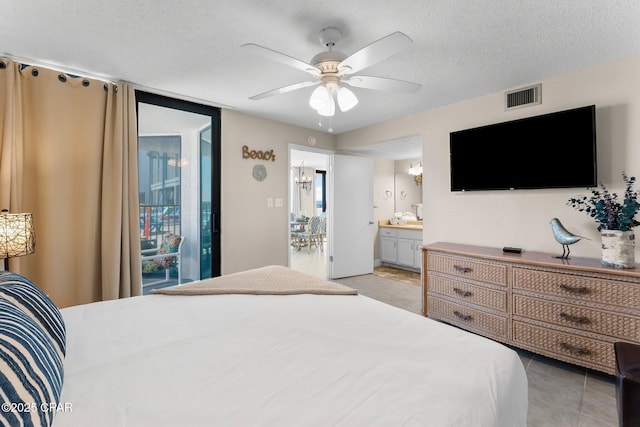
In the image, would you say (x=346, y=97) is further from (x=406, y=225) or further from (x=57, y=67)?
(x=406, y=225)

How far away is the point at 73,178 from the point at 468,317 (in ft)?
12.2

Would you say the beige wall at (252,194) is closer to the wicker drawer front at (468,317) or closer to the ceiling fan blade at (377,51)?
the wicker drawer front at (468,317)

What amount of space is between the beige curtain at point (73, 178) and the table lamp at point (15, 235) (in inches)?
15.3

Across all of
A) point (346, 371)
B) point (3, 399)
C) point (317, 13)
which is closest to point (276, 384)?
point (346, 371)

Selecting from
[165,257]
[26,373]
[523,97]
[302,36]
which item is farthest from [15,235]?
[523,97]

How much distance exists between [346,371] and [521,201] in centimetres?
269

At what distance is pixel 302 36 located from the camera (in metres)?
1.92

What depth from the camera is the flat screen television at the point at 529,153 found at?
2.37m

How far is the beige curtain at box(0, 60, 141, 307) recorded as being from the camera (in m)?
2.22

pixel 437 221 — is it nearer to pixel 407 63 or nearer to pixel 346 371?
pixel 407 63

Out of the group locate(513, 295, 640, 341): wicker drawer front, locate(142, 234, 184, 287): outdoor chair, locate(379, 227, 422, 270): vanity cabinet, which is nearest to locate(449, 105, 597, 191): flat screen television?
locate(513, 295, 640, 341): wicker drawer front

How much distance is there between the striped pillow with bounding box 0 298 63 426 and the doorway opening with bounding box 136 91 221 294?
2312 mm

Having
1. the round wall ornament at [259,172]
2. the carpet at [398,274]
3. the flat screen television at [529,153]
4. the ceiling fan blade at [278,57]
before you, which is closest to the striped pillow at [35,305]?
the ceiling fan blade at [278,57]

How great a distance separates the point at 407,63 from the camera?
2305 mm
